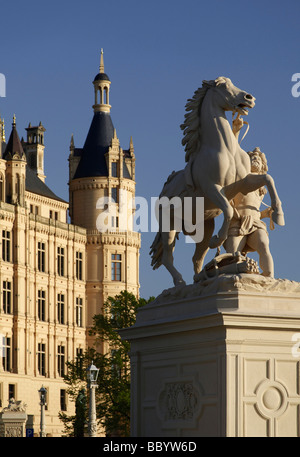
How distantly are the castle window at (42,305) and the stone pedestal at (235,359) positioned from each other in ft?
177

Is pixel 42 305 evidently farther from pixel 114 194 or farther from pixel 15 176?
pixel 114 194

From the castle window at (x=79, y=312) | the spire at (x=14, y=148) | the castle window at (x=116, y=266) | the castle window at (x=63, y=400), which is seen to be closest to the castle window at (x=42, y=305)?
the castle window at (x=79, y=312)

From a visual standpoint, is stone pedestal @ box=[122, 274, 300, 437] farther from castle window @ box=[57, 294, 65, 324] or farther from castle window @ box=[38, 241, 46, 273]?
castle window @ box=[57, 294, 65, 324]

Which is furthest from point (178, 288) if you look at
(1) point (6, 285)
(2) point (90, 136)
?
(2) point (90, 136)

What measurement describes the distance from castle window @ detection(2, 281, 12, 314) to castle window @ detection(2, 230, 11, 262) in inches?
51.4

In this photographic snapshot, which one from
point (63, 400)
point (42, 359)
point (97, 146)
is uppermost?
point (97, 146)

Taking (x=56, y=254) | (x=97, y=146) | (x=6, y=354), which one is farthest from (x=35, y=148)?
(x=6, y=354)

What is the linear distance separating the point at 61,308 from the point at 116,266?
197 inches

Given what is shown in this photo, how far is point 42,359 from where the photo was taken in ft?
220

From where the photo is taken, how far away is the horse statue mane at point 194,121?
14.5m

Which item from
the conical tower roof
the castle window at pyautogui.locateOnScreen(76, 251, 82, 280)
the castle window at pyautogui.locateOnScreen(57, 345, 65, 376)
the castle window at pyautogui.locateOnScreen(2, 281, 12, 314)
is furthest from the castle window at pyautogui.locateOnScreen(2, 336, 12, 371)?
the conical tower roof

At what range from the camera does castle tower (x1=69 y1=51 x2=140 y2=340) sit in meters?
72.4

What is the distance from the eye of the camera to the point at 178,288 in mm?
14258

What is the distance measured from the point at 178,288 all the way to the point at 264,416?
6.43 ft
